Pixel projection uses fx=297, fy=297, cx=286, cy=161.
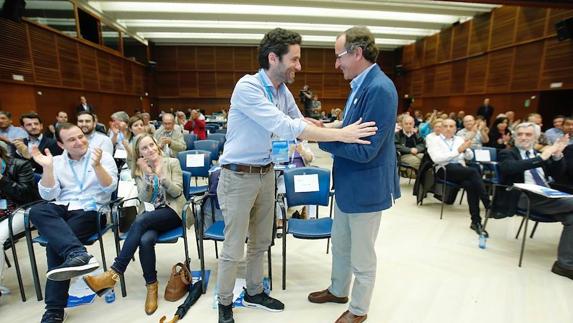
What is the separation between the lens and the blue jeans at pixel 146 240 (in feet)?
6.75

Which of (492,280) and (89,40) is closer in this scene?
(492,280)

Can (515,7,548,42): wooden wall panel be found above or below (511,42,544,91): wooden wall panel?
above

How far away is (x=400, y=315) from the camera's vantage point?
2.03m

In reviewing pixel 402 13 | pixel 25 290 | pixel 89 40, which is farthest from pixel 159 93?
pixel 25 290

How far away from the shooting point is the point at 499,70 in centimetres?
951

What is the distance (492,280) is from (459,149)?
1.71 m

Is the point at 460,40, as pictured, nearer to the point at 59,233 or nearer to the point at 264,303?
the point at 264,303

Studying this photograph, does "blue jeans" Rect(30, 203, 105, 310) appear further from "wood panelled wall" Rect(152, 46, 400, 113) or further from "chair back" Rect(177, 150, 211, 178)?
"wood panelled wall" Rect(152, 46, 400, 113)

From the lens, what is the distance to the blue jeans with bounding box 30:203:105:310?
6.31 feet

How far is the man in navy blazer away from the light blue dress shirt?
0.93ft

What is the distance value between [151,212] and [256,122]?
3.88 feet

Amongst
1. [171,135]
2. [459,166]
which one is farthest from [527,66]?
[171,135]

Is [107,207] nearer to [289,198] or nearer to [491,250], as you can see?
[289,198]

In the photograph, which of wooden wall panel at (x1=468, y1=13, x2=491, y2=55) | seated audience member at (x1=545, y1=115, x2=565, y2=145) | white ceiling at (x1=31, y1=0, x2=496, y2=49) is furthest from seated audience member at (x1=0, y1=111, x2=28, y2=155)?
wooden wall panel at (x1=468, y1=13, x2=491, y2=55)
